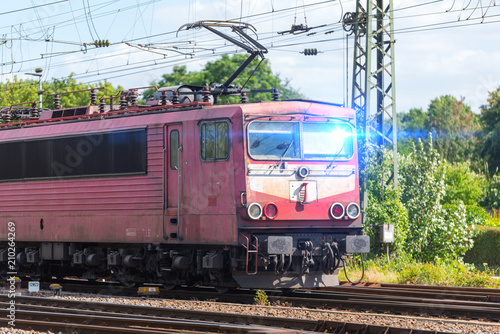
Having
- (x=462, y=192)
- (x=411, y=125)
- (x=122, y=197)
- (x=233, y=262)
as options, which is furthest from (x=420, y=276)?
(x=411, y=125)

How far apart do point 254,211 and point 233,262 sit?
1.04m

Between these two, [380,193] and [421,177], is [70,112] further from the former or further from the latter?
[421,177]

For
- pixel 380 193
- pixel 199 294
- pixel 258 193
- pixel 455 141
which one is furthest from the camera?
pixel 455 141

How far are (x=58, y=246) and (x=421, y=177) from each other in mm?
11333

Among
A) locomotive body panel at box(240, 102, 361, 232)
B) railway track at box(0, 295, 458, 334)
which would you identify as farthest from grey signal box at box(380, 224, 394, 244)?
railway track at box(0, 295, 458, 334)

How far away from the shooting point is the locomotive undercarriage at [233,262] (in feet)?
43.2

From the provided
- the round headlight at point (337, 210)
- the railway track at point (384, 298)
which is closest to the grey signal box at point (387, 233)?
the railway track at point (384, 298)

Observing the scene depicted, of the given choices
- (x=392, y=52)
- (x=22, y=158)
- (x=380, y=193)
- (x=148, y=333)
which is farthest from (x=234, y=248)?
(x=392, y=52)

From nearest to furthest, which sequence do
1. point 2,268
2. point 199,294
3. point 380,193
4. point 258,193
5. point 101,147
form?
1. point 258,193
2. point 199,294
3. point 101,147
4. point 2,268
5. point 380,193

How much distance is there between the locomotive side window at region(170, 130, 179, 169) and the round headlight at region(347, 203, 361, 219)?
3.49m

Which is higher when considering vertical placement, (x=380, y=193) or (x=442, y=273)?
(x=380, y=193)

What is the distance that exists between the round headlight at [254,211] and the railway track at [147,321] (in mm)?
2213

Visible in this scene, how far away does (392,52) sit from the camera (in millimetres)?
A: 21453

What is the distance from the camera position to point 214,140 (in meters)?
13.7
